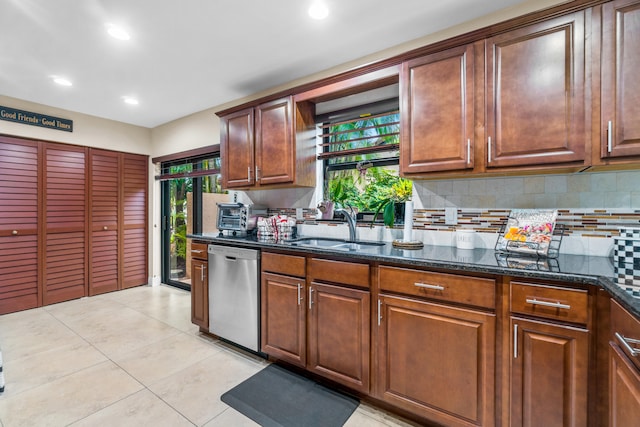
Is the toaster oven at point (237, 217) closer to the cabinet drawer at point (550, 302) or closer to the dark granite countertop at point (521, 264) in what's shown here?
the dark granite countertop at point (521, 264)

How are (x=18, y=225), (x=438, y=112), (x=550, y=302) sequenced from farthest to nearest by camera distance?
1. (x=18, y=225)
2. (x=438, y=112)
3. (x=550, y=302)

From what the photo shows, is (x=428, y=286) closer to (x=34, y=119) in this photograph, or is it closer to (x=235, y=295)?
(x=235, y=295)

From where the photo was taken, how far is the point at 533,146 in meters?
1.63

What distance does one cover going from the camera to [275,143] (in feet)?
8.95

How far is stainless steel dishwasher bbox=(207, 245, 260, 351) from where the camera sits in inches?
94.4

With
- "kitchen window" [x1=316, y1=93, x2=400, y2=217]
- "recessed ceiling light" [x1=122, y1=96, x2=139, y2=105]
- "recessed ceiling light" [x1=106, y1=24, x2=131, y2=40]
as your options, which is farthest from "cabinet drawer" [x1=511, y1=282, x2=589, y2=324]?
"recessed ceiling light" [x1=122, y1=96, x2=139, y2=105]

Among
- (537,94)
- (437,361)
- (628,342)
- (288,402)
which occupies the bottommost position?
(288,402)

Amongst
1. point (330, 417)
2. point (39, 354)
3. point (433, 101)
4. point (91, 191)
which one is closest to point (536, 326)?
point (330, 417)

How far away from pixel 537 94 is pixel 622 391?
1.40m

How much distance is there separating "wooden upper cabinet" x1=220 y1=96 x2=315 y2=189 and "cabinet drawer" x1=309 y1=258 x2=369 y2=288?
926mm

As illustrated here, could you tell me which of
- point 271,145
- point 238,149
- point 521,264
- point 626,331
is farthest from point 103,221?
point 626,331

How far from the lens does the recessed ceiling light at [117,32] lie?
212cm

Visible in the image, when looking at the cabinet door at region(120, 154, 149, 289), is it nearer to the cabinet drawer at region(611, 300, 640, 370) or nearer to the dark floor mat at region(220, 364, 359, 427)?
the dark floor mat at region(220, 364, 359, 427)

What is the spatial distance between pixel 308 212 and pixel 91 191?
3.20 m
